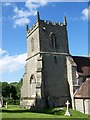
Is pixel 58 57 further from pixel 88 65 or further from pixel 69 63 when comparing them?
pixel 88 65

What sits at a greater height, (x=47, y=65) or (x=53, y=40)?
(x=53, y=40)

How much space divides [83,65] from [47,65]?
6.33 m

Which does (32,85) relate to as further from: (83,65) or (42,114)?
(42,114)

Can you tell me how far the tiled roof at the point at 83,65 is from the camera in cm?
3588

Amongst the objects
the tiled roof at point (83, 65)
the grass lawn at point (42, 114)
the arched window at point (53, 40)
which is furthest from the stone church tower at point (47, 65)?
the grass lawn at point (42, 114)

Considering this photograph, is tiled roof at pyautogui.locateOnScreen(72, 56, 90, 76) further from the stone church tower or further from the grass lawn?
the grass lawn

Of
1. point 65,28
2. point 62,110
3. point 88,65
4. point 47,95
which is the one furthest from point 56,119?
point 65,28

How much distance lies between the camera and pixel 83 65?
124ft

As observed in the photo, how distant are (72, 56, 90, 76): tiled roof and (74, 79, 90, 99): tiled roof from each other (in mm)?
1926

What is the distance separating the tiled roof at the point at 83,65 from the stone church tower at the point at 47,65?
2.28 metres

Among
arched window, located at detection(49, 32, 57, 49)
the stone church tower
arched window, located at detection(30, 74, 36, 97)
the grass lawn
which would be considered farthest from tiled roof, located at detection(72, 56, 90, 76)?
arched window, located at detection(30, 74, 36, 97)

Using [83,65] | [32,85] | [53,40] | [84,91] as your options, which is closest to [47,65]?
[53,40]

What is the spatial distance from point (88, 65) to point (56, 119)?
1788cm

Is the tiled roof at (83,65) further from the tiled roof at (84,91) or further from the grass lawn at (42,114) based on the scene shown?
the grass lawn at (42,114)
